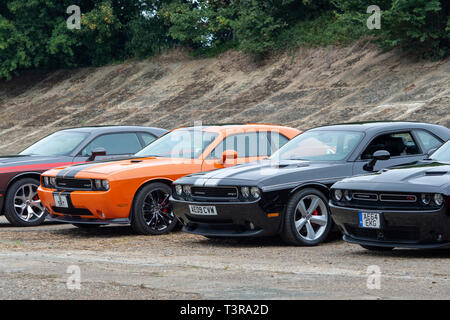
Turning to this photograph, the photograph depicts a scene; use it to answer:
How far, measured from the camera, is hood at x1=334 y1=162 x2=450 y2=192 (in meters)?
8.92

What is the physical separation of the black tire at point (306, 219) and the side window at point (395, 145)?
109 centimetres

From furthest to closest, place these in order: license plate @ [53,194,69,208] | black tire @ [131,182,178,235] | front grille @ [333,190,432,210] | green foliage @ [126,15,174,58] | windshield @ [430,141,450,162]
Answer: green foliage @ [126,15,174,58], license plate @ [53,194,69,208], black tire @ [131,182,178,235], windshield @ [430,141,450,162], front grille @ [333,190,432,210]

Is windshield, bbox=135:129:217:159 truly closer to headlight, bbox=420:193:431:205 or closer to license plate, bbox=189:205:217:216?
license plate, bbox=189:205:217:216

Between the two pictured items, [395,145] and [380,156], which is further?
[395,145]

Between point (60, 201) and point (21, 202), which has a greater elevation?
point (60, 201)

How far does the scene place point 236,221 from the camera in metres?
10.4

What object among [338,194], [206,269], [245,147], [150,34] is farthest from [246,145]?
[150,34]

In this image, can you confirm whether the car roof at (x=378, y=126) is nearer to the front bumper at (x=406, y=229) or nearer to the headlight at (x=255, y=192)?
the headlight at (x=255, y=192)

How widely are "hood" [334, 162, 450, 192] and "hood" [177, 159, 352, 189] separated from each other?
78cm

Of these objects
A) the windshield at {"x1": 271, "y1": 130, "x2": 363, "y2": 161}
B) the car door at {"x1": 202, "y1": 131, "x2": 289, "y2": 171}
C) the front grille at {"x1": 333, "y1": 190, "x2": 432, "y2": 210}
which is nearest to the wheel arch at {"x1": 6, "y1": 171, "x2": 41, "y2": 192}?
the car door at {"x1": 202, "y1": 131, "x2": 289, "y2": 171}

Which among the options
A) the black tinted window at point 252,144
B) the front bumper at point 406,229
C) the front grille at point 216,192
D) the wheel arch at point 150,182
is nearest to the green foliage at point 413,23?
the black tinted window at point 252,144

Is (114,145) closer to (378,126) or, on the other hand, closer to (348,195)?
(378,126)

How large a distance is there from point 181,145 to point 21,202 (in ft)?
9.04
